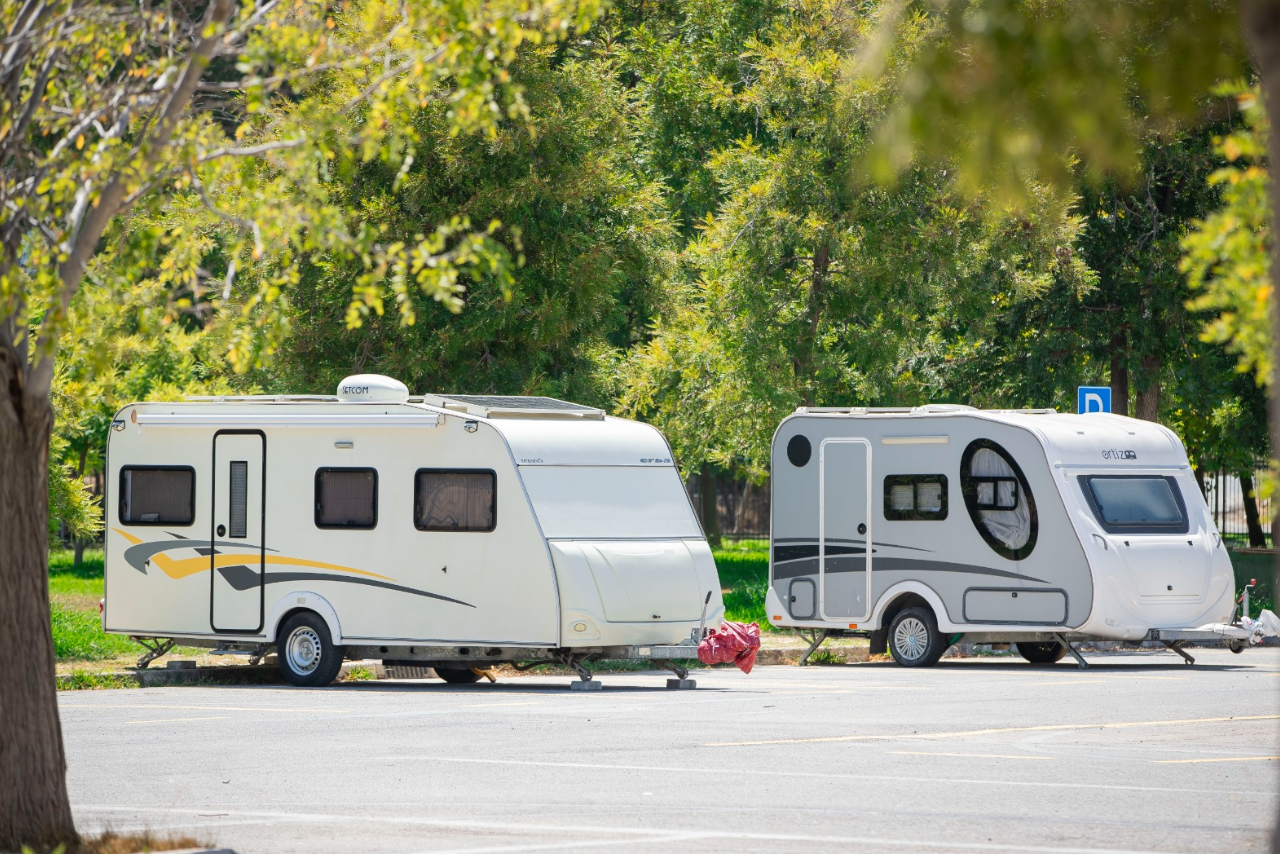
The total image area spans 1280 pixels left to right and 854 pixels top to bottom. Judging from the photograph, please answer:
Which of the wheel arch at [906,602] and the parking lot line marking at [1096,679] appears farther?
the wheel arch at [906,602]

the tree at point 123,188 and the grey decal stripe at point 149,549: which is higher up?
the tree at point 123,188

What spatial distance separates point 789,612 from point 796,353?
577cm

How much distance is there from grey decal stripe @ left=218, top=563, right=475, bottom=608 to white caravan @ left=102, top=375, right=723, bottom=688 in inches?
0.8

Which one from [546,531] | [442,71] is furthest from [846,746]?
[442,71]

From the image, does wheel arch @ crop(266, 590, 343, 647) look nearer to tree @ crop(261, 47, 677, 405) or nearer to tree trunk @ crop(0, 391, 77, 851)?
tree @ crop(261, 47, 677, 405)

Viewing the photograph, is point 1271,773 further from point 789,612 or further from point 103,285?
point 789,612

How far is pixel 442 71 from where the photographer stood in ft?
29.8

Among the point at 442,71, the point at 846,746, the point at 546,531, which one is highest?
the point at 442,71

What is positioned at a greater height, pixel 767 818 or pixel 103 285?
pixel 103 285

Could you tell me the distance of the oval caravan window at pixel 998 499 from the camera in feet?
67.8

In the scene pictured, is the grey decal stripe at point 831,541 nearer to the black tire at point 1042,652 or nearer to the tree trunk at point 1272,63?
the black tire at point 1042,652

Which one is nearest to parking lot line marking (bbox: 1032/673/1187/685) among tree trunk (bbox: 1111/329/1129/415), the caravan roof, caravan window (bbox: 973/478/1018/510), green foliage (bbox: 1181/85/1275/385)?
caravan window (bbox: 973/478/1018/510)

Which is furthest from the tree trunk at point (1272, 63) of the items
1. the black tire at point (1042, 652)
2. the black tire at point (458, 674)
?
the black tire at point (1042, 652)

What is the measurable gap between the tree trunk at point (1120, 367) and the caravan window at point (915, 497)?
8863 mm
